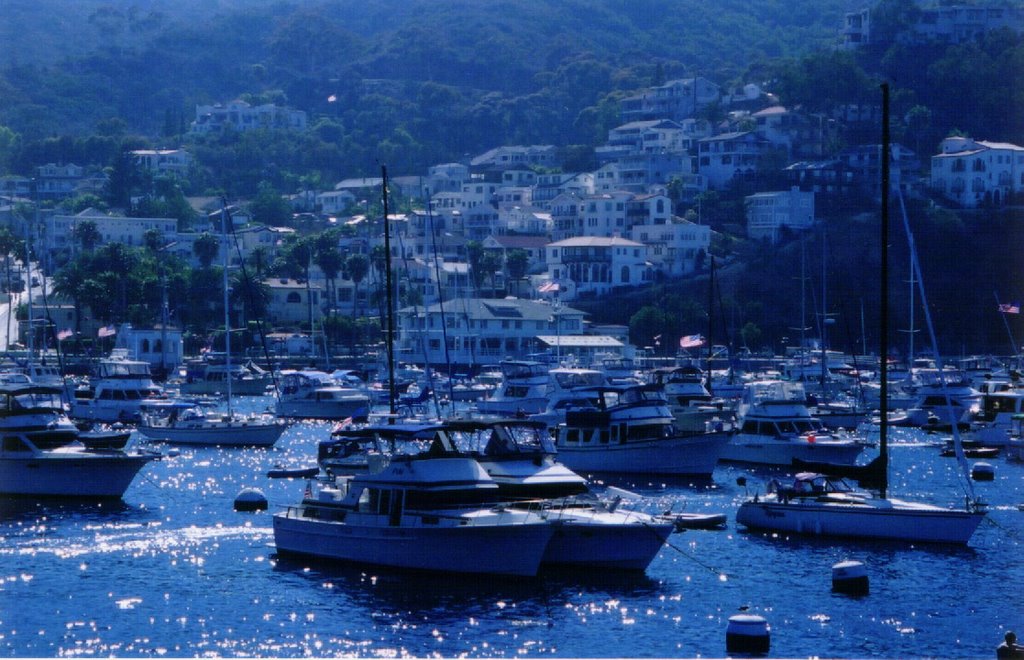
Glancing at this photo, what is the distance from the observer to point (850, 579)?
45.8 metres

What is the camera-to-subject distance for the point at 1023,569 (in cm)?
4950

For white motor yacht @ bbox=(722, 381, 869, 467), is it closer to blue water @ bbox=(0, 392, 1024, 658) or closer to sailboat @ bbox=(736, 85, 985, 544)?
blue water @ bbox=(0, 392, 1024, 658)

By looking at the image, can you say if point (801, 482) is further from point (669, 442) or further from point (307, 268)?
point (307, 268)

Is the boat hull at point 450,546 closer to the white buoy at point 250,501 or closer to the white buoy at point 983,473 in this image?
the white buoy at point 250,501

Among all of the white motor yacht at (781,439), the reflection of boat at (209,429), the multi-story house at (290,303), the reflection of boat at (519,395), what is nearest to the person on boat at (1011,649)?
the white motor yacht at (781,439)

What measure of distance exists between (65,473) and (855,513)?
2765cm

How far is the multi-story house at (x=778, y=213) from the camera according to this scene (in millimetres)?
188250

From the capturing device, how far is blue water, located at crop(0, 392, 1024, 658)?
132ft

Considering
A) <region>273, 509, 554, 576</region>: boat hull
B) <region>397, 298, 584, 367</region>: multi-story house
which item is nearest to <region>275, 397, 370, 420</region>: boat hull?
<region>397, 298, 584, 367</region>: multi-story house

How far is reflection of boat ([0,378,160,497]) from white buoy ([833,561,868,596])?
27284 millimetres

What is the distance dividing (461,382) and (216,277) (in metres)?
64.2

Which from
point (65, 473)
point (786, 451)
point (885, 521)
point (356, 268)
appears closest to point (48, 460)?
point (65, 473)

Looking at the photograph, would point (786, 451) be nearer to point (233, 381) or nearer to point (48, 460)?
point (48, 460)

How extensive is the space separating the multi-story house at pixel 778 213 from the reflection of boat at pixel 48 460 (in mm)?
132540
